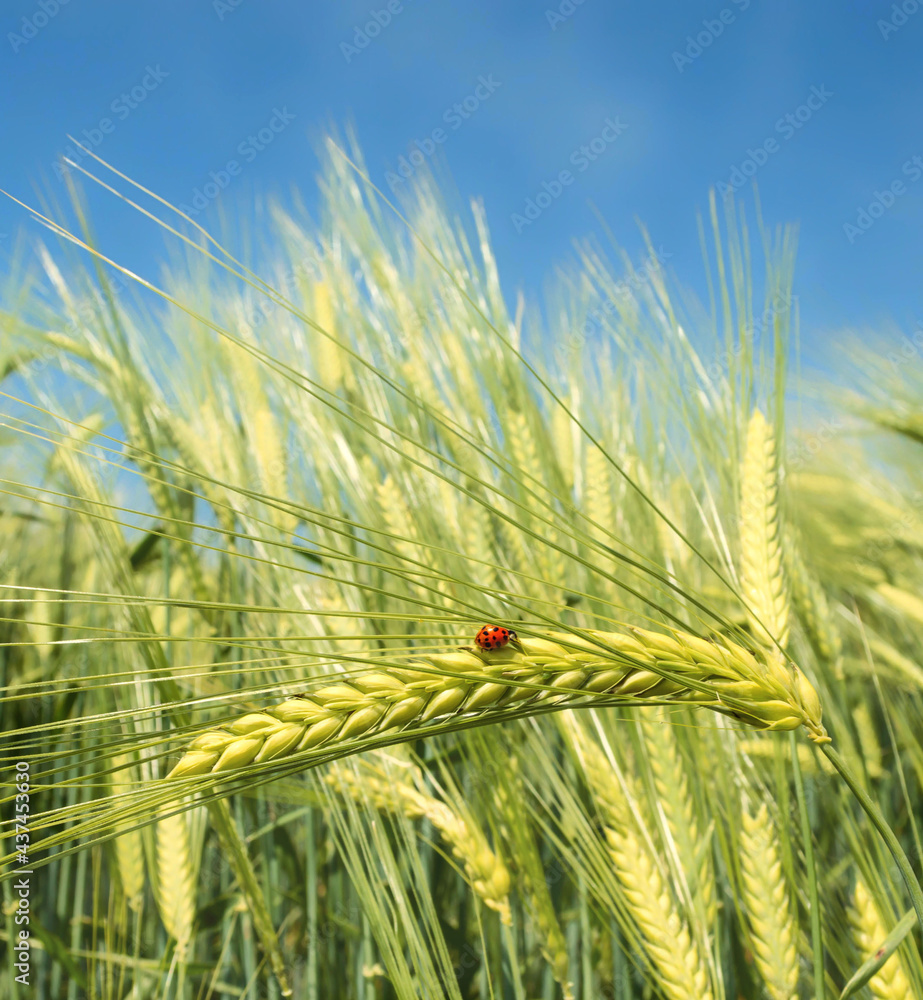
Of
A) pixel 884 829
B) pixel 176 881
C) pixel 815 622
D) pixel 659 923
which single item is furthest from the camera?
pixel 815 622

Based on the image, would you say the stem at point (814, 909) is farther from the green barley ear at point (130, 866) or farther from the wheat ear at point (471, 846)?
the green barley ear at point (130, 866)

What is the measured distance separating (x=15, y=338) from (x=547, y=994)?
1994 millimetres

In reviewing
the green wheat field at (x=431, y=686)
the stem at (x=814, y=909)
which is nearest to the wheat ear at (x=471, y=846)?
the green wheat field at (x=431, y=686)

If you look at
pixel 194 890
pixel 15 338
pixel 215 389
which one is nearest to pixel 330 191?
pixel 215 389

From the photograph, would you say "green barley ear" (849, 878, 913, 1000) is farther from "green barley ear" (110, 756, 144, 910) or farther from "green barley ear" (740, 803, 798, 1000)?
"green barley ear" (110, 756, 144, 910)

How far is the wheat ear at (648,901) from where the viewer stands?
0.87m

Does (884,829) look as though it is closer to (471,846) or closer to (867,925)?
(867,925)

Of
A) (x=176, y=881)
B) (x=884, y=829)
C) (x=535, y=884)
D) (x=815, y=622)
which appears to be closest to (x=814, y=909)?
(x=884, y=829)

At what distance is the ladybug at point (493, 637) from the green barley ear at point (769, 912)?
1.91 feet

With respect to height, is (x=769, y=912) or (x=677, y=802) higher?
(x=677, y=802)

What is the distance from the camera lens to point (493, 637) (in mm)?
583

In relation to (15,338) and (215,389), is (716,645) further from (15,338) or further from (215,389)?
(15,338)

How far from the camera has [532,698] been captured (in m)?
0.62

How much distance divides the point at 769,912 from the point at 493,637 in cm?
64
